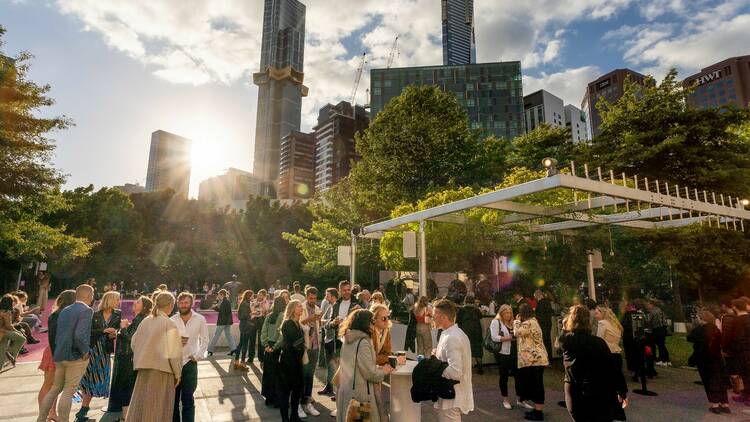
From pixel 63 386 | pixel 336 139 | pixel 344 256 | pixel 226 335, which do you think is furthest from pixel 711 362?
pixel 336 139

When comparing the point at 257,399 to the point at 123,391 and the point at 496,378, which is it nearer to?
the point at 123,391

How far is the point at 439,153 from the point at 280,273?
20.3 metres

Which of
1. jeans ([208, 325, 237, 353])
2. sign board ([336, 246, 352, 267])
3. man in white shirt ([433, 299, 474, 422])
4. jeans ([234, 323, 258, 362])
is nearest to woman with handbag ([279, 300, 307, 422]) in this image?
man in white shirt ([433, 299, 474, 422])

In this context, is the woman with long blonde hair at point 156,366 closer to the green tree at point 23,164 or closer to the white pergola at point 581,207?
the white pergola at point 581,207

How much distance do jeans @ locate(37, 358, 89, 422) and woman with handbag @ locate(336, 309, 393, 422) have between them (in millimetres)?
3867

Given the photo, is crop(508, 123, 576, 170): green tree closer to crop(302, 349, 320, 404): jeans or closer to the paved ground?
the paved ground

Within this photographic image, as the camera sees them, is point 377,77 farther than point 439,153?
Yes

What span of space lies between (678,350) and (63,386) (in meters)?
16.3

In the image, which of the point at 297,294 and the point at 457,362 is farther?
the point at 297,294

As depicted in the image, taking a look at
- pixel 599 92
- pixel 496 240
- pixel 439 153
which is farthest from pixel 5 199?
pixel 599 92

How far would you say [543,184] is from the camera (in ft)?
22.9

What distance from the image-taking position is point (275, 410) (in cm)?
642

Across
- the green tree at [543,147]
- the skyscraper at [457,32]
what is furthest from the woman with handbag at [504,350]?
the skyscraper at [457,32]

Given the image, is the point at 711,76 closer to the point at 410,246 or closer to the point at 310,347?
the point at 410,246
